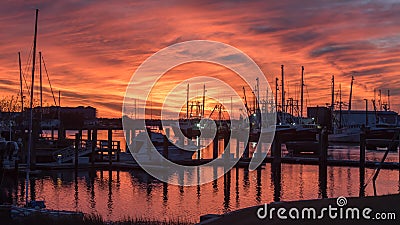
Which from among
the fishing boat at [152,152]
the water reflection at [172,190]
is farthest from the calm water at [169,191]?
the fishing boat at [152,152]

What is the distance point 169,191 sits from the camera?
37.3 meters

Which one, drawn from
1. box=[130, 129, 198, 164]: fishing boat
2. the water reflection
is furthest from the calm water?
box=[130, 129, 198, 164]: fishing boat

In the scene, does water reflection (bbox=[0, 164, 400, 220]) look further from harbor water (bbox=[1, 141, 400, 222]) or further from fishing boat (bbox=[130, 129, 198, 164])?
fishing boat (bbox=[130, 129, 198, 164])

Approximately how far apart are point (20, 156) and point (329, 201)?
144 ft

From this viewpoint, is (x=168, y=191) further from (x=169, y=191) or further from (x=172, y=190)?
(x=172, y=190)

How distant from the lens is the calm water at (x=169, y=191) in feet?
102

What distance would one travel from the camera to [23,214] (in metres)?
20.4

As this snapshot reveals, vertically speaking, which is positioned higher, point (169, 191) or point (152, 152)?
point (152, 152)

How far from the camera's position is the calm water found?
Answer: 3095 cm

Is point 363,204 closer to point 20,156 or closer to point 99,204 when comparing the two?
point 99,204

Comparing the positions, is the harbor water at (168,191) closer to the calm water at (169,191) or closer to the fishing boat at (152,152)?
the calm water at (169,191)

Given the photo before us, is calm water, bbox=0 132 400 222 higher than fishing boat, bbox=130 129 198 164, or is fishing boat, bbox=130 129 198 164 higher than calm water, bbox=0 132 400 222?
fishing boat, bbox=130 129 198 164

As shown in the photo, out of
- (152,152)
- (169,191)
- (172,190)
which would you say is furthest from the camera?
(152,152)

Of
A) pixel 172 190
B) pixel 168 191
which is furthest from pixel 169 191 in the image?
pixel 172 190
